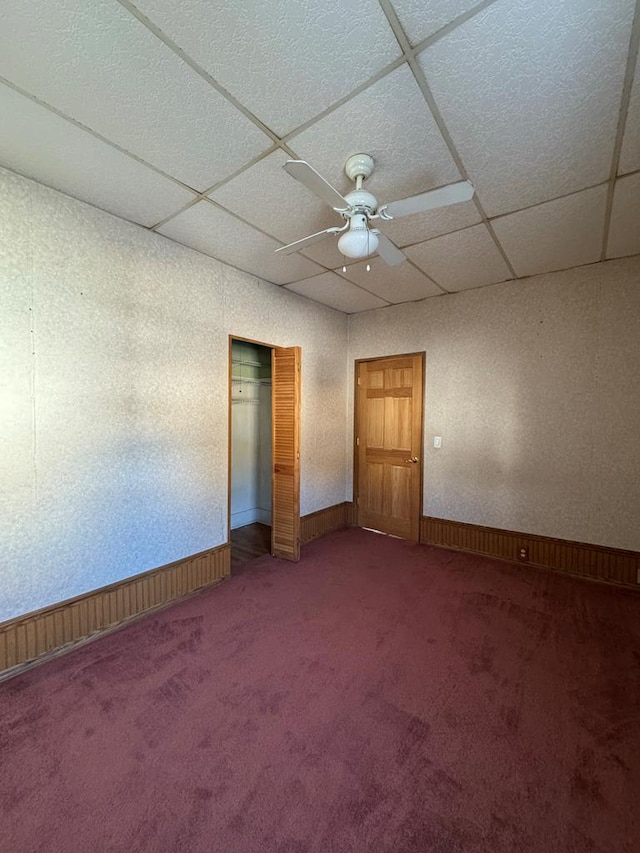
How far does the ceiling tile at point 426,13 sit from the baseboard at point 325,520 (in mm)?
3755

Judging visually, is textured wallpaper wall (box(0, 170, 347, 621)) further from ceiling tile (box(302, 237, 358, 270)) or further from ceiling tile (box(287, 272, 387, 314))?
ceiling tile (box(302, 237, 358, 270))

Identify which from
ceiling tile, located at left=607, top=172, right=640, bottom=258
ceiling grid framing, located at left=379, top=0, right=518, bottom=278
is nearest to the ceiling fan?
ceiling grid framing, located at left=379, top=0, right=518, bottom=278

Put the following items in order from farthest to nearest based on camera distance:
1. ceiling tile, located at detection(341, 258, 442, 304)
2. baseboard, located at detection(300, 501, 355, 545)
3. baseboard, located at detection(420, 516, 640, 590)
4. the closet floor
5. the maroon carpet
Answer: baseboard, located at detection(300, 501, 355, 545)
the closet floor
ceiling tile, located at detection(341, 258, 442, 304)
baseboard, located at detection(420, 516, 640, 590)
the maroon carpet

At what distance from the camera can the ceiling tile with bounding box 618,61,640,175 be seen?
1443 mm

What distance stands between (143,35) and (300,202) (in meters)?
1.05

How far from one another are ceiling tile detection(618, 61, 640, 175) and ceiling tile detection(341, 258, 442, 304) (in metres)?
1.47

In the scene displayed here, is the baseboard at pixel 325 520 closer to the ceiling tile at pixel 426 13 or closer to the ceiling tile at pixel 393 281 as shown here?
the ceiling tile at pixel 393 281

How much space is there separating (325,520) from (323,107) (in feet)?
12.6

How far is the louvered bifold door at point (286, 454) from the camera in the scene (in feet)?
11.4

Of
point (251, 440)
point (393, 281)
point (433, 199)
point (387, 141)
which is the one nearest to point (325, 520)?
point (251, 440)

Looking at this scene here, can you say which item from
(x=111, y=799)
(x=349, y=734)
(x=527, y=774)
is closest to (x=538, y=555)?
(x=527, y=774)

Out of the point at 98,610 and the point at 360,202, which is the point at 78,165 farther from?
the point at 98,610

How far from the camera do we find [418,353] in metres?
4.08

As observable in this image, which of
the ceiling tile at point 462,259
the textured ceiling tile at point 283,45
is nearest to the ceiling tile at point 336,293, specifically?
the ceiling tile at point 462,259
